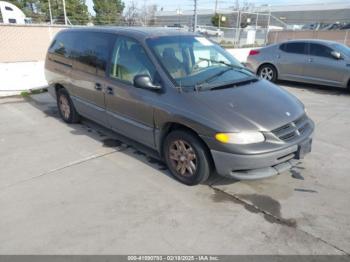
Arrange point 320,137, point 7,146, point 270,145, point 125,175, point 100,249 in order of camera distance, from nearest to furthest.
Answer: point 100,249 → point 270,145 → point 125,175 → point 7,146 → point 320,137

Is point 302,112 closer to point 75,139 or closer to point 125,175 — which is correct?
point 125,175

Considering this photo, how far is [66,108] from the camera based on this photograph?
18.0 ft

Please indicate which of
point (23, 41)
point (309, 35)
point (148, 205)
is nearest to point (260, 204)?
point (148, 205)

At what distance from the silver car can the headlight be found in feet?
21.9

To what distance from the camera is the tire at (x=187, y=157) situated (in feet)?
10.5

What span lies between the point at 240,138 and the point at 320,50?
716cm

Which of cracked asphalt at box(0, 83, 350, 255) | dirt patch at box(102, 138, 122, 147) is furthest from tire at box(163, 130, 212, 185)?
dirt patch at box(102, 138, 122, 147)

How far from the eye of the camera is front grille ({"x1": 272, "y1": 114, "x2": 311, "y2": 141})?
10.2 feet

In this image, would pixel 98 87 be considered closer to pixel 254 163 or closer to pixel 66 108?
pixel 66 108

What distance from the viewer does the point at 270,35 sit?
68.3 feet

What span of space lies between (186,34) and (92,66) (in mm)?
1478

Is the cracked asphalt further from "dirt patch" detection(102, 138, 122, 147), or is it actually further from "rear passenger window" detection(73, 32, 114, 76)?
"rear passenger window" detection(73, 32, 114, 76)

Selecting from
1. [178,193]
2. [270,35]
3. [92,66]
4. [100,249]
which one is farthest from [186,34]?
[270,35]

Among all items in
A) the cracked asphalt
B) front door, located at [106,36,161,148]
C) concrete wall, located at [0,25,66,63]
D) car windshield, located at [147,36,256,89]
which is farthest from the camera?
concrete wall, located at [0,25,66,63]
